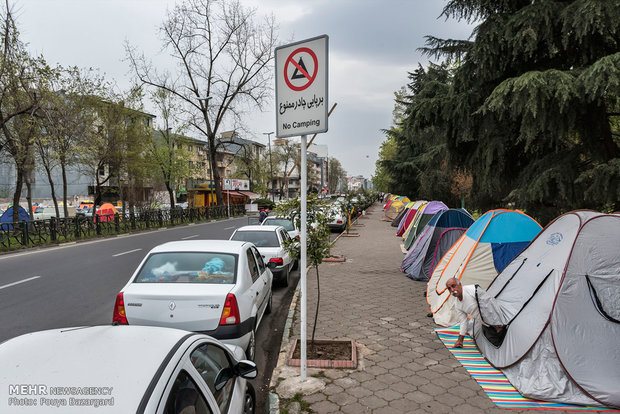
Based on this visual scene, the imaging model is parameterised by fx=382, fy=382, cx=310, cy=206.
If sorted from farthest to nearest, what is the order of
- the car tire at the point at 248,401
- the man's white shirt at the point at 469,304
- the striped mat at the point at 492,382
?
the man's white shirt at the point at 469,304
the striped mat at the point at 492,382
the car tire at the point at 248,401

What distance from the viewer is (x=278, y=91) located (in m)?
4.33

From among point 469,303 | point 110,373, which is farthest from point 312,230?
point 110,373

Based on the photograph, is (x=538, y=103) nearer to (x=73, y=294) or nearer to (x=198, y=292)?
(x=198, y=292)

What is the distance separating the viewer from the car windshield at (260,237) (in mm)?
9164

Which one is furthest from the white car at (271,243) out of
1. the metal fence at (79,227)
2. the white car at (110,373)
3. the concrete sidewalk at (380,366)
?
the metal fence at (79,227)

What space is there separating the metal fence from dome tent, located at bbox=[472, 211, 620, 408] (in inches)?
724

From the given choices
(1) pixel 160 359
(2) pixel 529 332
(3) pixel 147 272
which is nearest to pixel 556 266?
(2) pixel 529 332

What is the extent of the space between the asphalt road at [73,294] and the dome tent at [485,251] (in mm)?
2808

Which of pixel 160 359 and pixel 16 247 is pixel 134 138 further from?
pixel 160 359

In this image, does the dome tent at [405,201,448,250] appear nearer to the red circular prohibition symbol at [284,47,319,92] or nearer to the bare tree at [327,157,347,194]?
the red circular prohibition symbol at [284,47,319,92]

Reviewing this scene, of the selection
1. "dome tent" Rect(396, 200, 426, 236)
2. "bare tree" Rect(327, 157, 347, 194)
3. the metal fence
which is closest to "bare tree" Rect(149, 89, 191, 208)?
the metal fence

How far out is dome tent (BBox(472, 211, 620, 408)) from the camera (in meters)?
3.78

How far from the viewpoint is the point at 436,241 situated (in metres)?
9.55

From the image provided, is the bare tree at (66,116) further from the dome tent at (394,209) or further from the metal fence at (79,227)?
the dome tent at (394,209)
